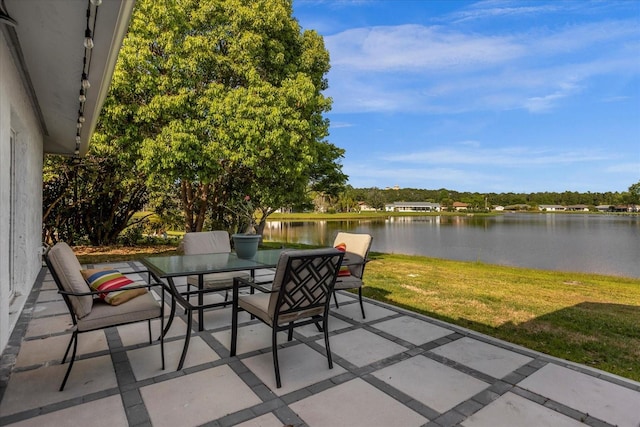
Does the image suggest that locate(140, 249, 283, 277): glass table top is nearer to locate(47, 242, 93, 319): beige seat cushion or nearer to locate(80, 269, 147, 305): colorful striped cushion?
locate(80, 269, 147, 305): colorful striped cushion

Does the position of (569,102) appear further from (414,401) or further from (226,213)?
(414,401)

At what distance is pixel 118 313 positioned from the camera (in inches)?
87.0

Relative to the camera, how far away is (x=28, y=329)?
3.02 m

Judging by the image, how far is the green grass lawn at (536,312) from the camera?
275cm

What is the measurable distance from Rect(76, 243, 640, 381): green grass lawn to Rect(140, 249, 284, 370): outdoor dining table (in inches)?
74.4

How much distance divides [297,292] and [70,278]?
1444 millimetres

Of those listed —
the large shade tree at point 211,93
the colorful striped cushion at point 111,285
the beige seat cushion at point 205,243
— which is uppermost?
the large shade tree at point 211,93

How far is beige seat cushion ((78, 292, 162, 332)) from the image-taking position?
2119mm

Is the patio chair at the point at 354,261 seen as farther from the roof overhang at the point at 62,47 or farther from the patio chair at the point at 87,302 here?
the roof overhang at the point at 62,47

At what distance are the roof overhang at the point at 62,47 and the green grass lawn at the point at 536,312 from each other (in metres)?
3.73

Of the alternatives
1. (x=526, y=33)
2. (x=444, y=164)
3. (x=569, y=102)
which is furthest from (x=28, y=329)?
(x=444, y=164)

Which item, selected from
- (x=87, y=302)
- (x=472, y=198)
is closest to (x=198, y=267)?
(x=87, y=302)

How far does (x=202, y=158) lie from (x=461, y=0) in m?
7.77

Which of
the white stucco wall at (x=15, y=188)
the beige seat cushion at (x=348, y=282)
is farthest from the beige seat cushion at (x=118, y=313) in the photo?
the beige seat cushion at (x=348, y=282)
